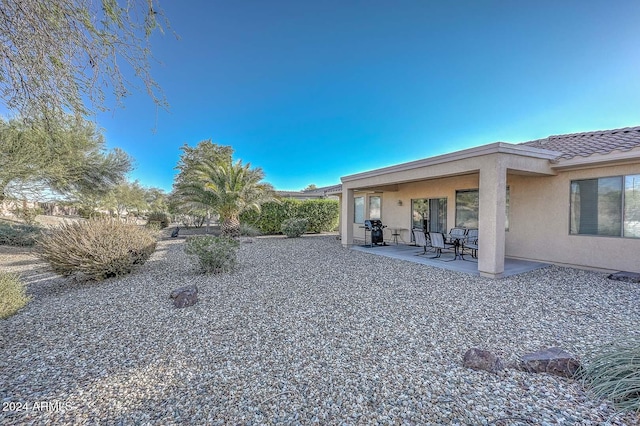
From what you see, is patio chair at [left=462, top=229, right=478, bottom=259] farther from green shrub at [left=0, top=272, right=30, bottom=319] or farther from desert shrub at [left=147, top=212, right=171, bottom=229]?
desert shrub at [left=147, top=212, right=171, bottom=229]

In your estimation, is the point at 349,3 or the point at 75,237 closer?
the point at 75,237

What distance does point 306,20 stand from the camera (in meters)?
8.80

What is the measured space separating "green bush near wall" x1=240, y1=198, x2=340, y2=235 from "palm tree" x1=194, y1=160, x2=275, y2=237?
221 centimetres

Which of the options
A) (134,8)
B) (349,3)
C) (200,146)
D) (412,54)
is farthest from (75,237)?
(200,146)

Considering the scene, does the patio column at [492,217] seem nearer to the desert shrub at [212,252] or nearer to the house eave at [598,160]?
the house eave at [598,160]

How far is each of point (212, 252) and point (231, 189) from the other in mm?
8690

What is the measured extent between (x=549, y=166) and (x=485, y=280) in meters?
4.18

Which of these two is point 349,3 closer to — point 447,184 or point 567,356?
point 447,184

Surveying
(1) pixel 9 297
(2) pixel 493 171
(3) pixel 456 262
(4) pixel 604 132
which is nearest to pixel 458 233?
(3) pixel 456 262

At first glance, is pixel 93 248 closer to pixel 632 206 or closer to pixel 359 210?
pixel 359 210

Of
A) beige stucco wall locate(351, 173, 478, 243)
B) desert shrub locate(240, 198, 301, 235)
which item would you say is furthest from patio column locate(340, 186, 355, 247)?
desert shrub locate(240, 198, 301, 235)

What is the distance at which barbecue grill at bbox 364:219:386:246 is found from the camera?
1312cm

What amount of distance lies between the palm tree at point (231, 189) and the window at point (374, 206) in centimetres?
651

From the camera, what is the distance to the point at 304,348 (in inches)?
140
